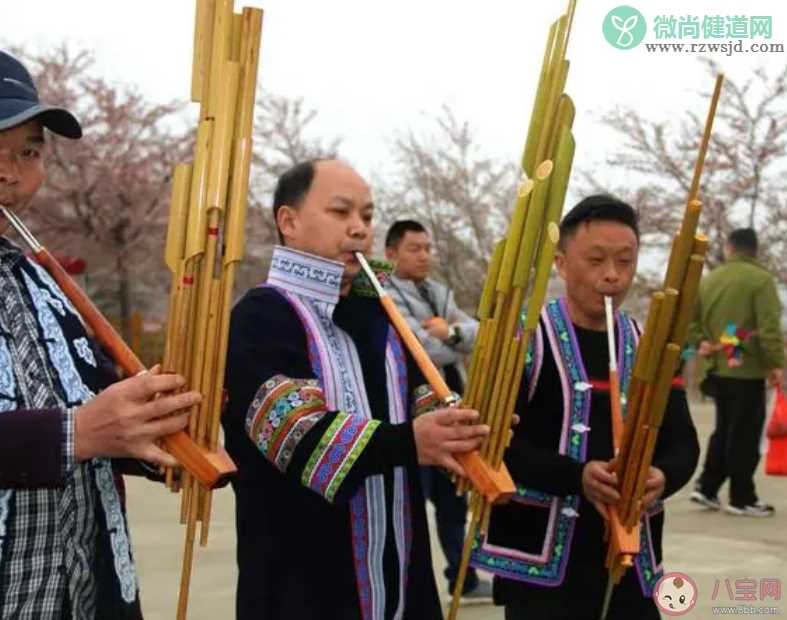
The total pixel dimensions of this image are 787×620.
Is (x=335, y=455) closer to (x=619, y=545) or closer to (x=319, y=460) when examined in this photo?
(x=319, y=460)

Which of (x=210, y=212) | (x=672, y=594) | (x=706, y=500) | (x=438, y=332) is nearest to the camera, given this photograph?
(x=210, y=212)

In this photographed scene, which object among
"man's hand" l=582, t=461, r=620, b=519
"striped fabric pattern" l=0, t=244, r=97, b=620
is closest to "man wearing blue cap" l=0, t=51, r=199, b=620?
"striped fabric pattern" l=0, t=244, r=97, b=620

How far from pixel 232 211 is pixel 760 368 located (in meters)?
5.74

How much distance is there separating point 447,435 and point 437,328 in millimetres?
3251

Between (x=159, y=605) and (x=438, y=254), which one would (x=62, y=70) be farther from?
(x=159, y=605)

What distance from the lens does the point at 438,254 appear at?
25.2m

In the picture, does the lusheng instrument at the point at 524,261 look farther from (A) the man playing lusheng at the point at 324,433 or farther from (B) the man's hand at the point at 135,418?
(B) the man's hand at the point at 135,418

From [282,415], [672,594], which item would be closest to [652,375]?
[282,415]

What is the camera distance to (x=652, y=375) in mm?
→ 2527

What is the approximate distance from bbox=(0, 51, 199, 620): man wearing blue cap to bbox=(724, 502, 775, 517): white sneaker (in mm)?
5457

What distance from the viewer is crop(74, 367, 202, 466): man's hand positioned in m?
1.73

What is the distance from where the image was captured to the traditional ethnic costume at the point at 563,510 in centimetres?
285

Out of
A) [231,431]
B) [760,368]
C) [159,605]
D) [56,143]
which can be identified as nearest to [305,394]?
[231,431]

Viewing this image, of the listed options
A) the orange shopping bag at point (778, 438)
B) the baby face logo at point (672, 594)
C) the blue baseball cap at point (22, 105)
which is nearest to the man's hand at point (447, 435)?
the blue baseball cap at point (22, 105)
